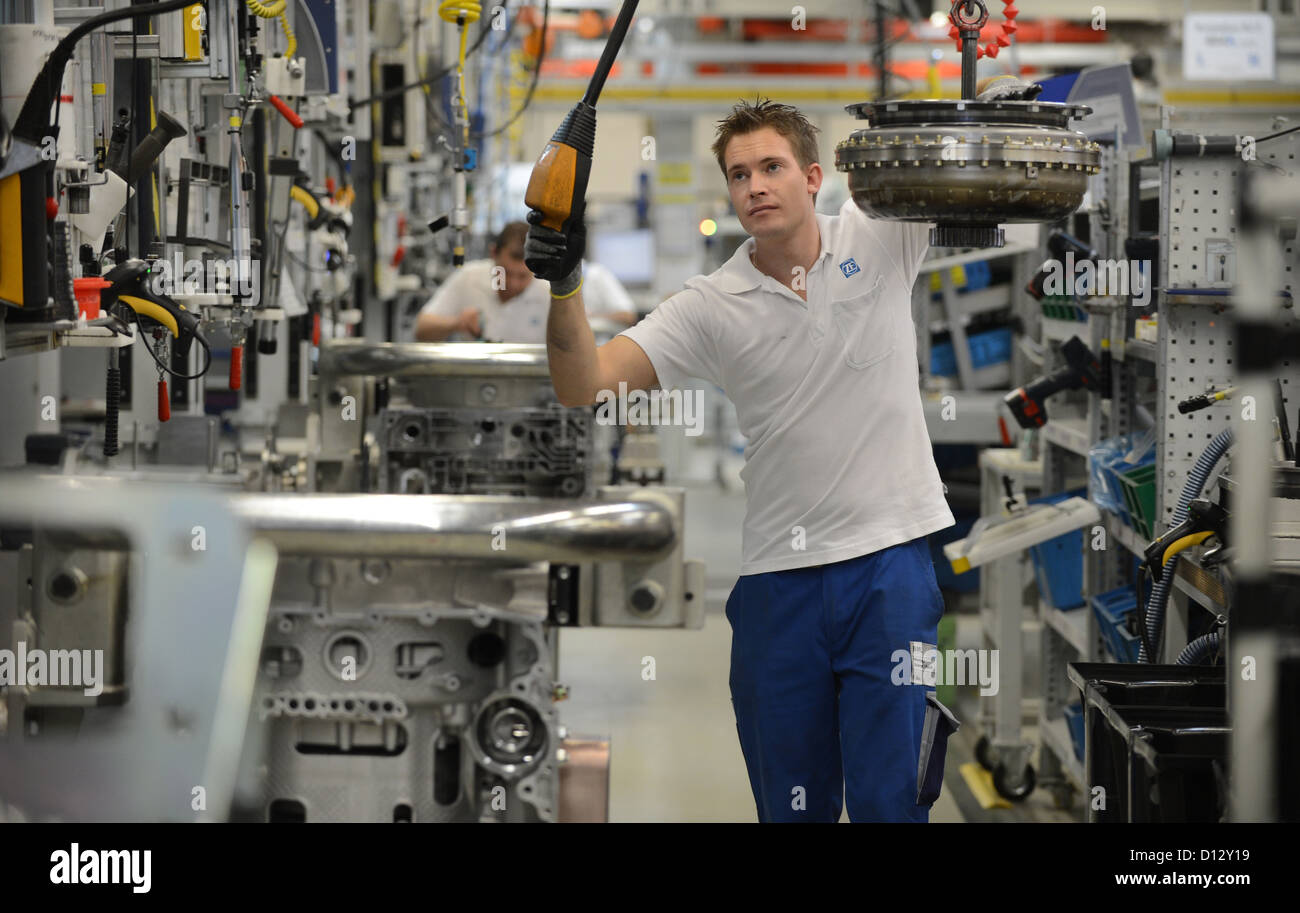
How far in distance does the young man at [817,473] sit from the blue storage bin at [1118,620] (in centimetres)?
100

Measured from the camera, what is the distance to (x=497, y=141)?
10266 millimetres

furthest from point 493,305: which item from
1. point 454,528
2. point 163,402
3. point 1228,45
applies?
point 1228,45

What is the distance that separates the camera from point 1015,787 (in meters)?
3.98

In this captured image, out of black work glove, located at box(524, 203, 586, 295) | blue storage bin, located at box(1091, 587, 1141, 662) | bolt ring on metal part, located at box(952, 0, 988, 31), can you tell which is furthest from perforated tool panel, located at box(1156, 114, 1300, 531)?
black work glove, located at box(524, 203, 586, 295)

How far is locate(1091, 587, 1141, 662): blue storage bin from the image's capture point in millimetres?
3105

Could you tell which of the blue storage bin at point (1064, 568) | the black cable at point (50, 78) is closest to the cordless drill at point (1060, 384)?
the blue storage bin at point (1064, 568)

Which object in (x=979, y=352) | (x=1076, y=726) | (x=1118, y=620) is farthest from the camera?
(x=979, y=352)

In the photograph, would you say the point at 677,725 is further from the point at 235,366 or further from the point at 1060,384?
the point at 235,366

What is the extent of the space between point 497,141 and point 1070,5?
12.8 feet

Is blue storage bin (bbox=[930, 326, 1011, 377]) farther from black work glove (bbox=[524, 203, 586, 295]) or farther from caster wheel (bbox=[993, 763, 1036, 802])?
black work glove (bbox=[524, 203, 586, 295])

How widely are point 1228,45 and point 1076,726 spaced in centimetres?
663

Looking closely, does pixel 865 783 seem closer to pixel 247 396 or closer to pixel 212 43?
pixel 212 43

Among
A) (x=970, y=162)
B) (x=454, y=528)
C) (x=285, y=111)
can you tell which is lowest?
(x=454, y=528)

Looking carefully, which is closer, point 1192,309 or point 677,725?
point 1192,309
